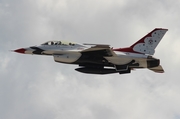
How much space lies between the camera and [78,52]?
5278cm

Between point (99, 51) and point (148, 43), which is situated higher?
point (148, 43)

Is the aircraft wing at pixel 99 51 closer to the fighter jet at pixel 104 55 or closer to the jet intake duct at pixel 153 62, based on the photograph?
the fighter jet at pixel 104 55

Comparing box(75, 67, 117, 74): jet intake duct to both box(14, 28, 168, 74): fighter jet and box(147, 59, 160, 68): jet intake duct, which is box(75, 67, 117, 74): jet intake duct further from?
box(147, 59, 160, 68): jet intake duct

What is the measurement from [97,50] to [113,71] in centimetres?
400

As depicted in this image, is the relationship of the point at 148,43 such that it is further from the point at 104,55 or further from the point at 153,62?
the point at 104,55

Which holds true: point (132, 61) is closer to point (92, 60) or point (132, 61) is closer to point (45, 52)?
point (92, 60)

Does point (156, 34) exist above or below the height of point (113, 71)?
above

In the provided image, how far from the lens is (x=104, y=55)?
52375mm

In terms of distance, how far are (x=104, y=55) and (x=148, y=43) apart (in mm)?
5051

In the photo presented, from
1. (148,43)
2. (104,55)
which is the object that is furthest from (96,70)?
(148,43)

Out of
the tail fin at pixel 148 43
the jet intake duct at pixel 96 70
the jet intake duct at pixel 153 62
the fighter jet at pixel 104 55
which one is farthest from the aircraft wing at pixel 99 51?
the jet intake duct at pixel 153 62

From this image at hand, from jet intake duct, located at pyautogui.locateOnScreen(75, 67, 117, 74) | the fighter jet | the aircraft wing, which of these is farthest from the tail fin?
the aircraft wing

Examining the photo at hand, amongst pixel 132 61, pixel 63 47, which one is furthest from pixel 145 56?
pixel 63 47

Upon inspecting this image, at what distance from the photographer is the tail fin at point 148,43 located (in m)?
53.8
